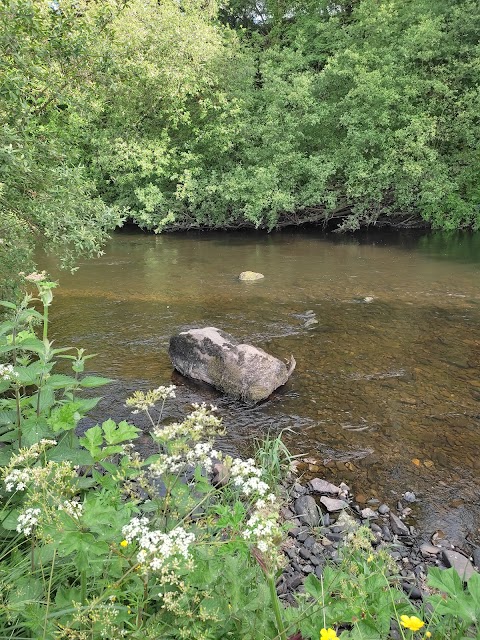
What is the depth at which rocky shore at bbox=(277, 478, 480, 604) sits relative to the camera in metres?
3.71

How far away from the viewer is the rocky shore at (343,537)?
3.71m

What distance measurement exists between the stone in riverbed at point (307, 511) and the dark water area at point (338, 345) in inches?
22.7

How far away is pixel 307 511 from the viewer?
4.48m

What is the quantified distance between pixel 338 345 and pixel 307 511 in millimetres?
4407

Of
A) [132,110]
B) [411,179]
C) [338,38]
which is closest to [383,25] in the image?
[338,38]

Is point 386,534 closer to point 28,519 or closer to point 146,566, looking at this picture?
point 146,566

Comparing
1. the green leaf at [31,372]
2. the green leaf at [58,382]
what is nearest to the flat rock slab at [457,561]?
the green leaf at [58,382]

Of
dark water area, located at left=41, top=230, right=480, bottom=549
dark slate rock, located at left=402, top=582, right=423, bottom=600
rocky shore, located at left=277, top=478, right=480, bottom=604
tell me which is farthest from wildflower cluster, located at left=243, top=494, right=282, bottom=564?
dark water area, located at left=41, top=230, right=480, bottom=549


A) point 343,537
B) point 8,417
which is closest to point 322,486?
point 343,537

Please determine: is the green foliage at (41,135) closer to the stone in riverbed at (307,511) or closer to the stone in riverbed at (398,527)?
the stone in riverbed at (307,511)

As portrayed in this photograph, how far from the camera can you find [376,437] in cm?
576

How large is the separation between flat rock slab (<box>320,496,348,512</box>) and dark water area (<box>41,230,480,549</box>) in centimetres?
31

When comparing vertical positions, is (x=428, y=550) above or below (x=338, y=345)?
below

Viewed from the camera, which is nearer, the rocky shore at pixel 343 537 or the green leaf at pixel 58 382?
the green leaf at pixel 58 382
